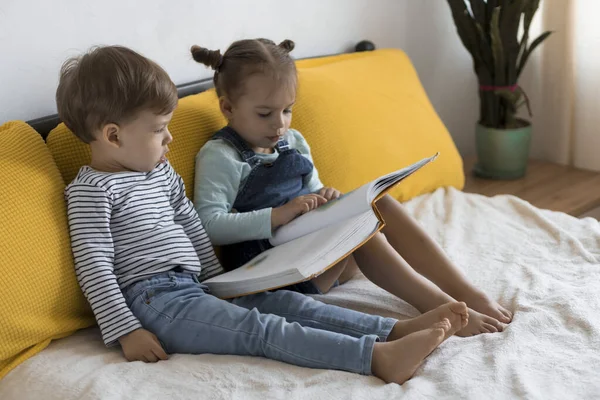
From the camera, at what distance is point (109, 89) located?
1.39m

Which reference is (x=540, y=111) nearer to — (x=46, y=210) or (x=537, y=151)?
(x=537, y=151)

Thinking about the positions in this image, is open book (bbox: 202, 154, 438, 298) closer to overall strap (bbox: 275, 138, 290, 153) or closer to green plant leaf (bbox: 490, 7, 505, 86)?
overall strap (bbox: 275, 138, 290, 153)

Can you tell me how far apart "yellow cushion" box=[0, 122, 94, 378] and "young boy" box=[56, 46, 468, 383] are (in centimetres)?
3

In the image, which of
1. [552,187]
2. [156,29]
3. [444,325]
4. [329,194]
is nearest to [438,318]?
[444,325]

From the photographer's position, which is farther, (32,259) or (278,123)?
(278,123)

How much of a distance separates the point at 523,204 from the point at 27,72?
1.27 m

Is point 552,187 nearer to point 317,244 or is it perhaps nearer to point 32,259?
point 317,244

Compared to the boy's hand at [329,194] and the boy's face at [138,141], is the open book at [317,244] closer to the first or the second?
the boy's hand at [329,194]

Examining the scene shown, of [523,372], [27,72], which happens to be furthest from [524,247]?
[27,72]

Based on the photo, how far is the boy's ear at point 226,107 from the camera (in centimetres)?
168

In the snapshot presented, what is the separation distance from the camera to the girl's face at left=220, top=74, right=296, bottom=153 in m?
1.63

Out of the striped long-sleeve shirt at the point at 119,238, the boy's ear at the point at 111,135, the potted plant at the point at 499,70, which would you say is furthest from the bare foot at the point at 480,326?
the potted plant at the point at 499,70

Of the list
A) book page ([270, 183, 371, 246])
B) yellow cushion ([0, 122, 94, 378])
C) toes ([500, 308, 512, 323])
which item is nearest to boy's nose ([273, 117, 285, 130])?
Answer: book page ([270, 183, 371, 246])

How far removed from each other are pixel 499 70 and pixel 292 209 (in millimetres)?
1241
